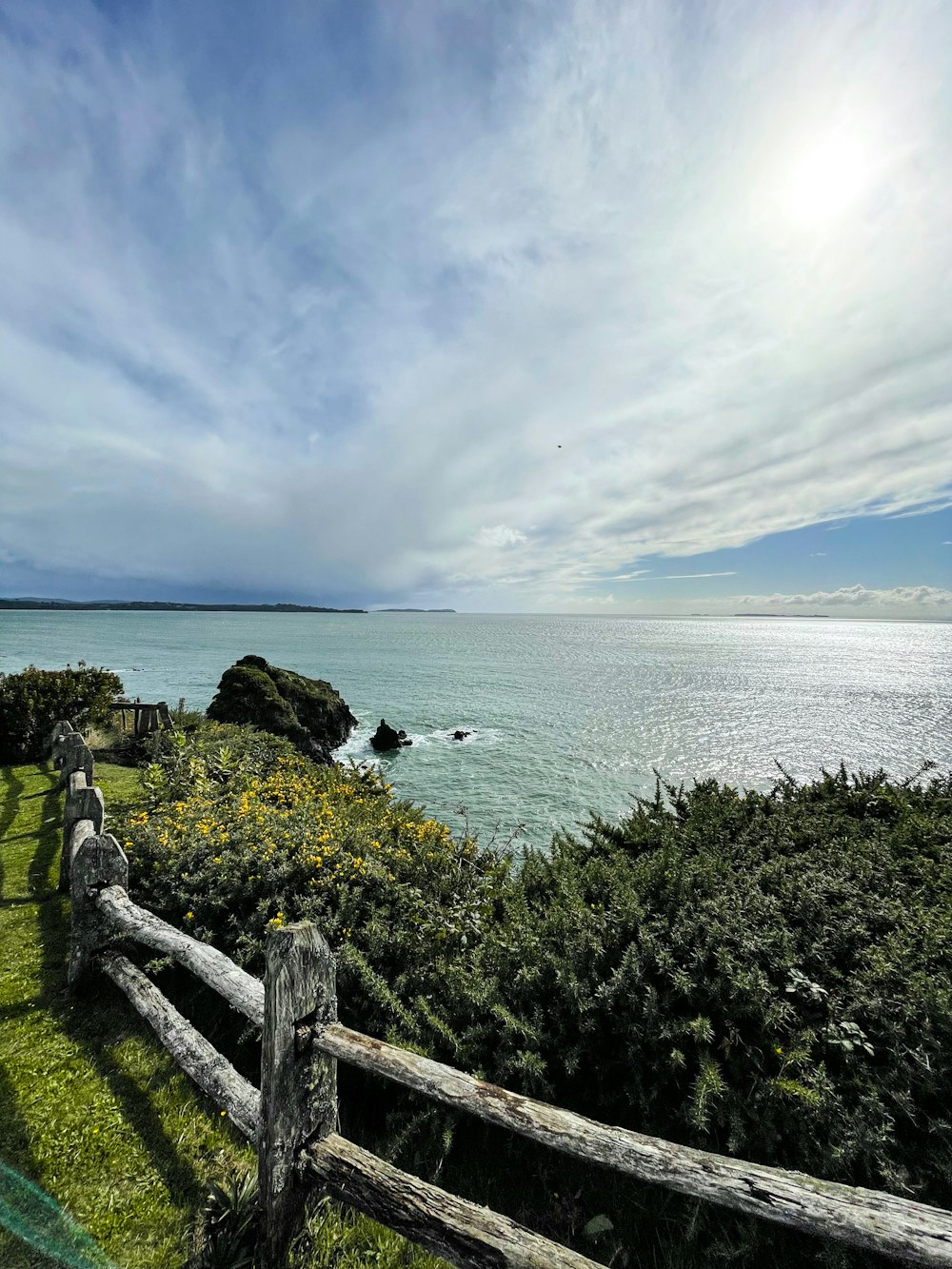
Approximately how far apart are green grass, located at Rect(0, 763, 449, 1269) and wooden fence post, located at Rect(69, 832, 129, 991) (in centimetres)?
37

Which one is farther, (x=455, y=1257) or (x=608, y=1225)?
(x=608, y=1225)

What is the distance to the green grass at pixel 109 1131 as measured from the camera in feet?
9.42

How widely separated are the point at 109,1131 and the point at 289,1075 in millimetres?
1997

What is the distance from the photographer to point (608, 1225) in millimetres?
3092

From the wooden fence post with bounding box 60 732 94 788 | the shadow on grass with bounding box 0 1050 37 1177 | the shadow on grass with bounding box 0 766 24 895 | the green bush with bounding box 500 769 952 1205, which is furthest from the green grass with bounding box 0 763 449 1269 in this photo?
the shadow on grass with bounding box 0 766 24 895

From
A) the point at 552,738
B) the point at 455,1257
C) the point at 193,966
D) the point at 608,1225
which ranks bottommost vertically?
the point at 552,738

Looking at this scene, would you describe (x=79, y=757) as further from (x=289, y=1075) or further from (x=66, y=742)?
(x=289, y=1075)

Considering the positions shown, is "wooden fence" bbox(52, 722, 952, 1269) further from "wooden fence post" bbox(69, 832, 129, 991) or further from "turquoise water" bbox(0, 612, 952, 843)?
"turquoise water" bbox(0, 612, 952, 843)

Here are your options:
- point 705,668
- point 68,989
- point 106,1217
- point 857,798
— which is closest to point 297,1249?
point 106,1217

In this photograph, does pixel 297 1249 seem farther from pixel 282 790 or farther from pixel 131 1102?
pixel 282 790

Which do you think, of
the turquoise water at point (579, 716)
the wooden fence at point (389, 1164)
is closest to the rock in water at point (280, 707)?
the turquoise water at point (579, 716)

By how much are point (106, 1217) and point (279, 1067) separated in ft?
5.20

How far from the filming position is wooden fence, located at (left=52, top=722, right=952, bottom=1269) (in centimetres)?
196

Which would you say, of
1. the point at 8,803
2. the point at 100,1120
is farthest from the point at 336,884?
the point at 8,803
